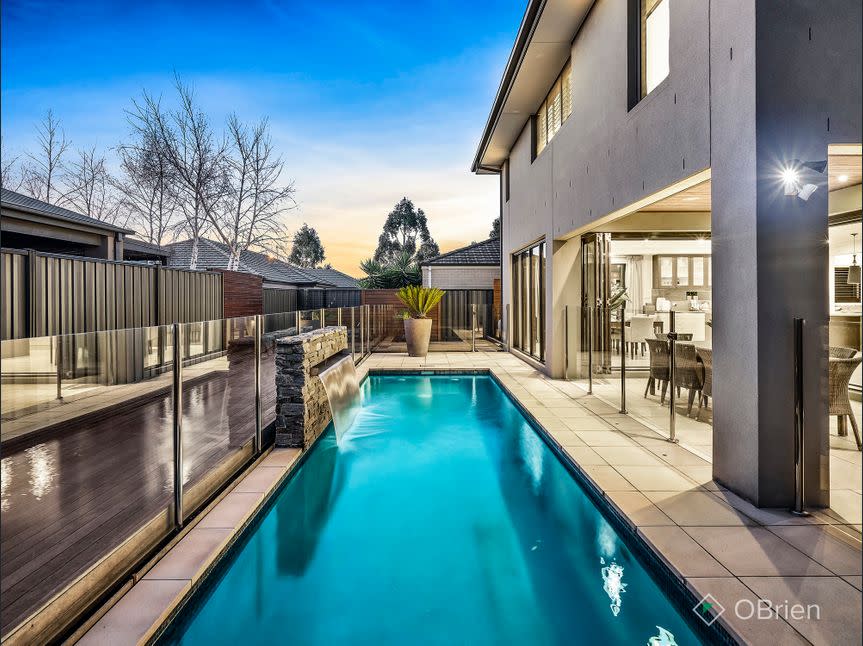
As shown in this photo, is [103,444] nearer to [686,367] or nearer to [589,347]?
[686,367]

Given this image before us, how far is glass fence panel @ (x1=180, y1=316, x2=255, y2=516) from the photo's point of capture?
3.32m

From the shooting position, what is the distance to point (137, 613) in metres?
2.35

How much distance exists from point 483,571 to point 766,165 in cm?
314

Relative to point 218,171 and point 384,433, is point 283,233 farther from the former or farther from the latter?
point 384,433

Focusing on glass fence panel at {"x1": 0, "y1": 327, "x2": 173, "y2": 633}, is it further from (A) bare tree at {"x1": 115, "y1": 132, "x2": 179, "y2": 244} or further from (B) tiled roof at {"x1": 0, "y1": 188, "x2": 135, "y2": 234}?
(A) bare tree at {"x1": 115, "y1": 132, "x2": 179, "y2": 244}

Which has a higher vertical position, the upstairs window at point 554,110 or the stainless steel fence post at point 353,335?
the upstairs window at point 554,110

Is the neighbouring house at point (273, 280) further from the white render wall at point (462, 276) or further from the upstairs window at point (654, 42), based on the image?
the upstairs window at point (654, 42)

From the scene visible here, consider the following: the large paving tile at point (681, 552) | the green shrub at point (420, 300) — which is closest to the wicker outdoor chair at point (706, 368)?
the large paving tile at point (681, 552)

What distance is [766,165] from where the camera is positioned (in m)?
3.35

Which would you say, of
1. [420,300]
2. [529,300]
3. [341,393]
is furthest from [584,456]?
[420,300]

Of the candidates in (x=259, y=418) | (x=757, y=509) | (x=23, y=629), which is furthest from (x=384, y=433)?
(x=23, y=629)

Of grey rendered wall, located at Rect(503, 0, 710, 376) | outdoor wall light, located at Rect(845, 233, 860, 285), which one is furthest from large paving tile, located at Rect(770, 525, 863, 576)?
outdoor wall light, located at Rect(845, 233, 860, 285)

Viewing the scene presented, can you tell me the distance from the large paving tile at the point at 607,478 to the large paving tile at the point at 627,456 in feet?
0.63

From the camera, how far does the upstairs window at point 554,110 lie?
821 cm
